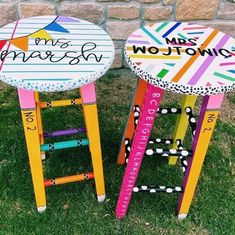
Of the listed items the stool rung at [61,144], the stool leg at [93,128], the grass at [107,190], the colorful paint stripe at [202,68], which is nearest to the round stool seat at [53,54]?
the stool leg at [93,128]

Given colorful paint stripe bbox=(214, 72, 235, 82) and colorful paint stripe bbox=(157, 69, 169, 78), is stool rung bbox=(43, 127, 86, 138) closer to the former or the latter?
colorful paint stripe bbox=(157, 69, 169, 78)

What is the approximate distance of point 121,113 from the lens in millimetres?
2727

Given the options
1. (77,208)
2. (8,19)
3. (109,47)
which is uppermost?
(109,47)

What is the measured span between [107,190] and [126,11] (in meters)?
1.11

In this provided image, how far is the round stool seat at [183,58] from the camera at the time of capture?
5.10 feet

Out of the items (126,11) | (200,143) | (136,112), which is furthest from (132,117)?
(126,11)

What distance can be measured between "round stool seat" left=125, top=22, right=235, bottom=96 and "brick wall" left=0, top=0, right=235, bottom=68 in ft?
2.49

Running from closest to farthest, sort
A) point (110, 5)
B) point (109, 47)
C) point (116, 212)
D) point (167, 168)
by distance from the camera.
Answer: point (109, 47) < point (116, 212) < point (167, 168) < point (110, 5)

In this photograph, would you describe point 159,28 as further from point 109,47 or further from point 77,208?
point 77,208

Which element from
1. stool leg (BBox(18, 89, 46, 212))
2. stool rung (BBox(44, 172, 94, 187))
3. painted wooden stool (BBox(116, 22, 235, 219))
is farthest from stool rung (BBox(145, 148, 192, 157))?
stool leg (BBox(18, 89, 46, 212))

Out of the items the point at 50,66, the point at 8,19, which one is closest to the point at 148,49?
the point at 50,66

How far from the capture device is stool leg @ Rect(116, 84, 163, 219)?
164cm

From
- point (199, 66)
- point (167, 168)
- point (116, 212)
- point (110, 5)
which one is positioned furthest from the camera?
point (110, 5)

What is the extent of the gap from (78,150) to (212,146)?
31.9 inches
